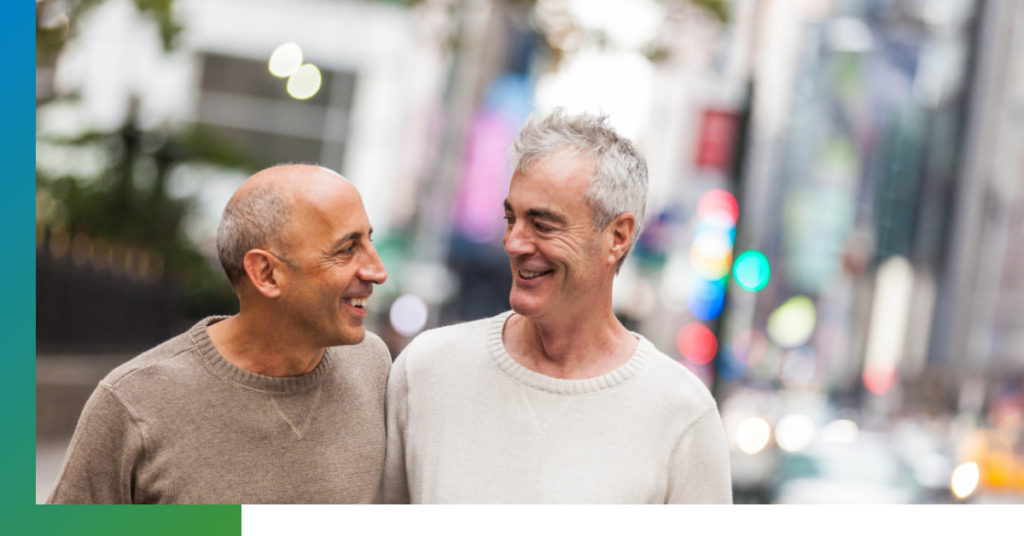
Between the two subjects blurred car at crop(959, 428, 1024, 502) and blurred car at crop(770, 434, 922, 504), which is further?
blurred car at crop(959, 428, 1024, 502)

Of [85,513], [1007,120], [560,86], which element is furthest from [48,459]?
A: [1007,120]

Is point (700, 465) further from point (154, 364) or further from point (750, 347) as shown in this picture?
point (750, 347)

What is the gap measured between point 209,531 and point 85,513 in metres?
0.28

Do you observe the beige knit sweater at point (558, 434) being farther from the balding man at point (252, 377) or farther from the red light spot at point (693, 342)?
the red light spot at point (693, 342)

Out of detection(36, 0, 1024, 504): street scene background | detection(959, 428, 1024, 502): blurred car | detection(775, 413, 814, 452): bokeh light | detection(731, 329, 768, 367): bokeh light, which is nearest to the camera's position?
detection(36, 0, 1024, 504): street scene background

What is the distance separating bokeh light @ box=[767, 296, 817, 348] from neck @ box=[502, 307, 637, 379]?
159 ft

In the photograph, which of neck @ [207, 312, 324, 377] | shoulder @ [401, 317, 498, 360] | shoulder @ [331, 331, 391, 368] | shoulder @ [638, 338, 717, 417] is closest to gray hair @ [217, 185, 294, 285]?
neck @ [207, 312, 324, 377]

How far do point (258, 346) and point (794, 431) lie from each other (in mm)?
12247

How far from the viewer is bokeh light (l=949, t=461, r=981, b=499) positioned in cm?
1084

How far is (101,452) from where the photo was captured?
2.45m

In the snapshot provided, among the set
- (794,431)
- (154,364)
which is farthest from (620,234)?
(794,431)

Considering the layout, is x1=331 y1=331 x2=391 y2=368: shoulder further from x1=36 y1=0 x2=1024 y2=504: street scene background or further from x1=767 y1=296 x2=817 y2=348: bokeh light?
x1=767 y1=296 x2=817 y2=348: bokeh light

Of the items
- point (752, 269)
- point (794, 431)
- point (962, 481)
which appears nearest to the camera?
point (962, 481)

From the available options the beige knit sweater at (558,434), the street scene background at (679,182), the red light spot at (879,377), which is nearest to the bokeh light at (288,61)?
the street scene background at (679,182)
